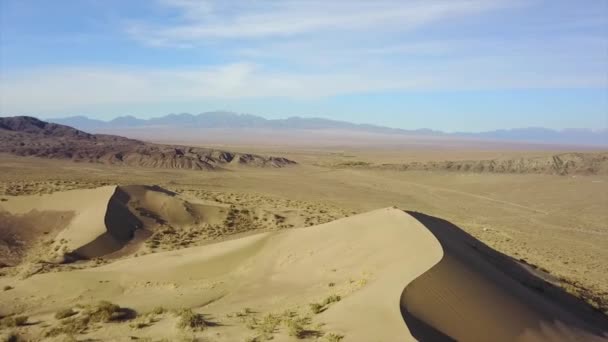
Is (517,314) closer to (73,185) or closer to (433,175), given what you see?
(73,185)

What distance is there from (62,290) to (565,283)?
16.2 meters

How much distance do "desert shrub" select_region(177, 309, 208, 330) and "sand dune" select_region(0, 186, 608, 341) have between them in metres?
0.28

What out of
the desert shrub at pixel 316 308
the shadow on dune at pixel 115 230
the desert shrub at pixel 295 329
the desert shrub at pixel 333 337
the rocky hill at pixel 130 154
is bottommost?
the shadow on dune at pixel 115 230

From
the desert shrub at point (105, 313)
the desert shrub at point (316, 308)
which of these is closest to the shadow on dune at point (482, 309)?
the desert shrub at point (316, 308)

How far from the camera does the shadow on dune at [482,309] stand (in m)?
8.98

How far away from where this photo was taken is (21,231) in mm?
21562

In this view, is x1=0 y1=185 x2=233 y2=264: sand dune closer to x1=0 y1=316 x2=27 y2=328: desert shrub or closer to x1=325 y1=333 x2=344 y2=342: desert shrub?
x1=0 y1=316 x2=27 y2=328: desert shrub

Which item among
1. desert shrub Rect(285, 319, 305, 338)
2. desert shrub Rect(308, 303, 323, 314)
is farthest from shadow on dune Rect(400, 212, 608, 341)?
desert shrub Rect(285, 319, 305, 338)

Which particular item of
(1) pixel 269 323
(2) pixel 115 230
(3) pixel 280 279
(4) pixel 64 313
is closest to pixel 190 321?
(1) pixel 269 323

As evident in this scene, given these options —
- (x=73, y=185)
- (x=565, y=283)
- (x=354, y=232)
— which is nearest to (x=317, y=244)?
(x=354, y=232)

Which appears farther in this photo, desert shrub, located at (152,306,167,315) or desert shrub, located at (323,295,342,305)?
desert shrub, located at (152,306,167,315)

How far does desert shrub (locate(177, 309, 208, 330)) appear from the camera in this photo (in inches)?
375

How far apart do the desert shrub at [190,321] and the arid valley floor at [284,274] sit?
0.03m

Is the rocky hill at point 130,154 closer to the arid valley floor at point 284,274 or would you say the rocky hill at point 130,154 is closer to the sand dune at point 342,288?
the arid valley floor at point 284,274
